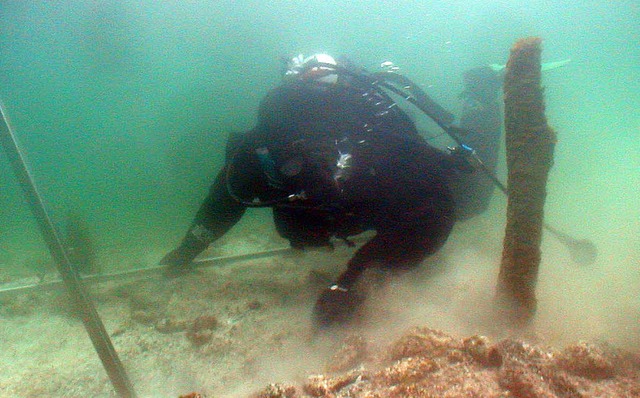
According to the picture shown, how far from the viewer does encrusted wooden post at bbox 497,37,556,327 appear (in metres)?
2.73

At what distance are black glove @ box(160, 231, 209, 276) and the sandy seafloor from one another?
0.16 m

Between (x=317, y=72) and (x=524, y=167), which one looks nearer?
(x=524, y=167)

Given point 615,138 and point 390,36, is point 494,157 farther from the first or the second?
point 615,138

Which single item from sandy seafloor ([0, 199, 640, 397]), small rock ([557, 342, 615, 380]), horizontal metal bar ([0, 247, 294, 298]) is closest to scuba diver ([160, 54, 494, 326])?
sandy seafloor ([0, 199, 640, 397])

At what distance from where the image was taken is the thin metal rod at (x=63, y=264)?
219 cm

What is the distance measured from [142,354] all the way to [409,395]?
3.11 m

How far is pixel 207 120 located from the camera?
32.9m

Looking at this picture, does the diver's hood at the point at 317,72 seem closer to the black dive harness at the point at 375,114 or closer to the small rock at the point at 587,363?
the black dive harness at the point at 375,114

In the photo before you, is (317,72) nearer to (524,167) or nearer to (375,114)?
(375,114)

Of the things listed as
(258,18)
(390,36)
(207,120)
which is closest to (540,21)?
(390,36)

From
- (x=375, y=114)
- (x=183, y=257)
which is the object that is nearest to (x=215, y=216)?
(x=183, y=257)

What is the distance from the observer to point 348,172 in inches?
132

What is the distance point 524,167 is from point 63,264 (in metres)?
3.42

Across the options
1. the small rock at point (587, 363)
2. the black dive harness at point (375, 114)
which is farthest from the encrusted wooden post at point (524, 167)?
the small rock at point (587, 363)
